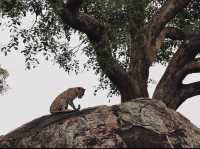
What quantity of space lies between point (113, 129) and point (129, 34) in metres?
8.44

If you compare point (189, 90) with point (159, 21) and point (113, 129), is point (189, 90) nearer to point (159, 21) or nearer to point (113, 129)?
point (159, 21)

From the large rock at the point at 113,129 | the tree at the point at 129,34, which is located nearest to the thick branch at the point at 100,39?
the tree at the point at 129,34

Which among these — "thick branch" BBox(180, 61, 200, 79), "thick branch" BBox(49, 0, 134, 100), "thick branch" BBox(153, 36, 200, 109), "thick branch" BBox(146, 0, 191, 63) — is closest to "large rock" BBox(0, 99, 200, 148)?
"thick branch" BBox(49, 0, 134, 100)

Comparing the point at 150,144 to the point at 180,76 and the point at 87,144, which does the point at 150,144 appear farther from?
the point at 180,76

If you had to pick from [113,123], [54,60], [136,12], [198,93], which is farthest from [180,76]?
[113,123]

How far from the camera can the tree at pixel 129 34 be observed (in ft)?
62.0

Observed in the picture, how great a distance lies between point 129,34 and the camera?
66.3 feet

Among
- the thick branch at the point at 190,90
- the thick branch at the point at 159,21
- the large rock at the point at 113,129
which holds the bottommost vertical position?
the large rock at the point at 113,129

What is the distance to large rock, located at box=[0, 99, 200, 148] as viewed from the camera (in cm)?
1204

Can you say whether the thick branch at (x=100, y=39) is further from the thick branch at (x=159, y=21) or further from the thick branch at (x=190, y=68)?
the thick branch at (x=190, y=68)

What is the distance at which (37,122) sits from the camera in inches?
544

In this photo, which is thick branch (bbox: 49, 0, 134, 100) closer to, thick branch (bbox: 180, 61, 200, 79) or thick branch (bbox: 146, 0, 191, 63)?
thick branch (bbox: 146, 0, 191, 63)

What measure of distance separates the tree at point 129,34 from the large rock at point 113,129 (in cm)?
522

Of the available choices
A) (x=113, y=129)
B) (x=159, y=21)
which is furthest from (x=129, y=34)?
(x=113, y=129)
